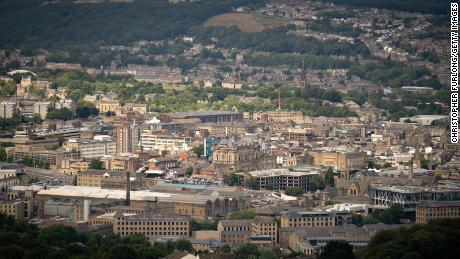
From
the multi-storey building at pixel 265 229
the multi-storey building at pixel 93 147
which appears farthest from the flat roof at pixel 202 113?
the multi-storey building at pixel 265 229

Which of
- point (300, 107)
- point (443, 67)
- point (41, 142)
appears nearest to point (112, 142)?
point (41, 142)

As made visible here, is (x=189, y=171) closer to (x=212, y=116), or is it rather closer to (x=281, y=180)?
(x=281, y=180)

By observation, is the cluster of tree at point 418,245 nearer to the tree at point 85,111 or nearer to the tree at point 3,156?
the tree at point 3,156

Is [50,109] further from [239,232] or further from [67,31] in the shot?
[67,31]

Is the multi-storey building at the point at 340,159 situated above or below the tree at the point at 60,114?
below

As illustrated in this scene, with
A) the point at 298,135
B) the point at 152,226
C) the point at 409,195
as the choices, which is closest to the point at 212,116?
the point at 298,135

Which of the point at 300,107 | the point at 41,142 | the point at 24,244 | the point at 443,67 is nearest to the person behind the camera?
the point at 24,244

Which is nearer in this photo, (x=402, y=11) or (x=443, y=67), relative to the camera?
(x=443, y=67)

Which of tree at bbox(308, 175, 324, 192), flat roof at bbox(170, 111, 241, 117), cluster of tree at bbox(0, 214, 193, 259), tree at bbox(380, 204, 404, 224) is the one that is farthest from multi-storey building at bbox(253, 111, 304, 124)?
cluster of tree at bbox(0, 214, 193, 259)
